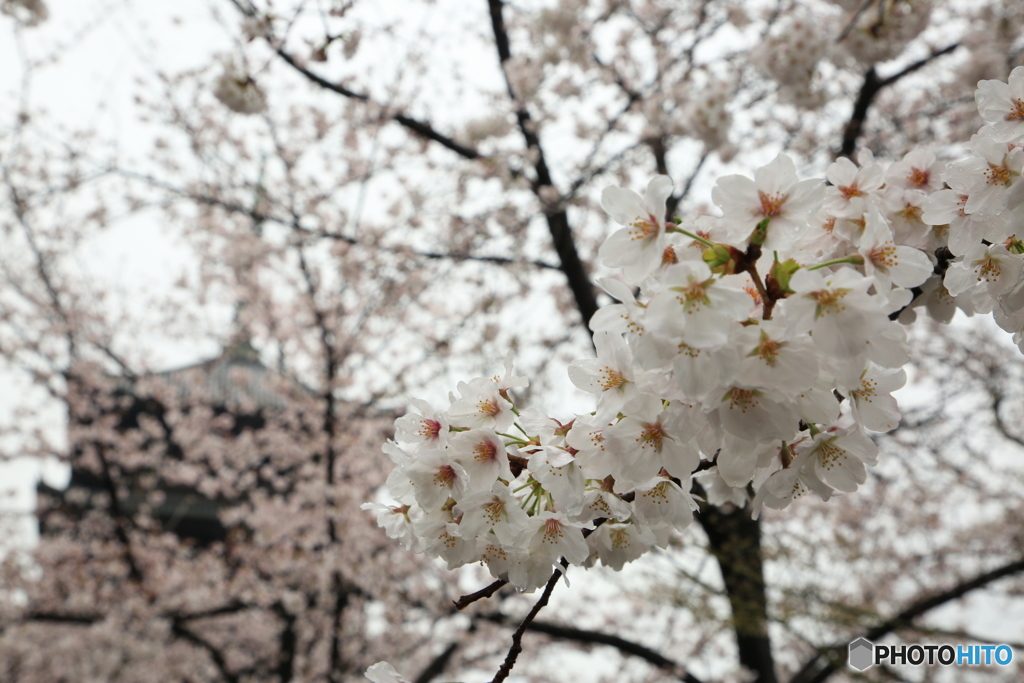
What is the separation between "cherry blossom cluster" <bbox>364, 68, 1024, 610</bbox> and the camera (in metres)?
0.83

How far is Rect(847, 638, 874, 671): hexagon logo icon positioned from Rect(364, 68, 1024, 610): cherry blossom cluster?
279cm

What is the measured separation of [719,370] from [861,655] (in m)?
3.41

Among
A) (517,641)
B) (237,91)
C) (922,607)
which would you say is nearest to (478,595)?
(517,641)

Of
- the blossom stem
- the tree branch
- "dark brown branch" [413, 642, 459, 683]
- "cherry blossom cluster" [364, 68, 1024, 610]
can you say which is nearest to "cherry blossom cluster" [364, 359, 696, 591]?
"cherry blossom cluster" [364, 68, 1024, 610]

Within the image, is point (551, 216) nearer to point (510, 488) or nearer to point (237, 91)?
point (237, 91)

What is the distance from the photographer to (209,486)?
9375mm

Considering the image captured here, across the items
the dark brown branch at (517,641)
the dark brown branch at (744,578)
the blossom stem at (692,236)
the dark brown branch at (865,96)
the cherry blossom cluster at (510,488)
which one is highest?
the dark brown branch at (865,96)

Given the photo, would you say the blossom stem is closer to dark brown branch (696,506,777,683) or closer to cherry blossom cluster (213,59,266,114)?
cherry blossom cluster (213,59,266,114)

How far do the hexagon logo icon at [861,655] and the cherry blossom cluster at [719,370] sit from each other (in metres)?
2.79

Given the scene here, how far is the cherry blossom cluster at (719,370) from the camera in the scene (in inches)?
32.6

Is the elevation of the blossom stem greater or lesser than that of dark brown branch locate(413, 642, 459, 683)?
lesser

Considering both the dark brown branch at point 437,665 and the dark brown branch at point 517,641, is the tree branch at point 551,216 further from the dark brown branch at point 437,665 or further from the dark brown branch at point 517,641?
the dark brown branch at point 437,665

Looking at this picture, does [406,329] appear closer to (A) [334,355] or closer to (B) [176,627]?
(A) [334,355]

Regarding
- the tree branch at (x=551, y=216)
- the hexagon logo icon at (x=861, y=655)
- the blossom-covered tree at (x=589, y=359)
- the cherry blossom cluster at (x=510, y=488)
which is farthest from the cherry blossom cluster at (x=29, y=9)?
the hexagon logo icon at (x=861, y=655)
